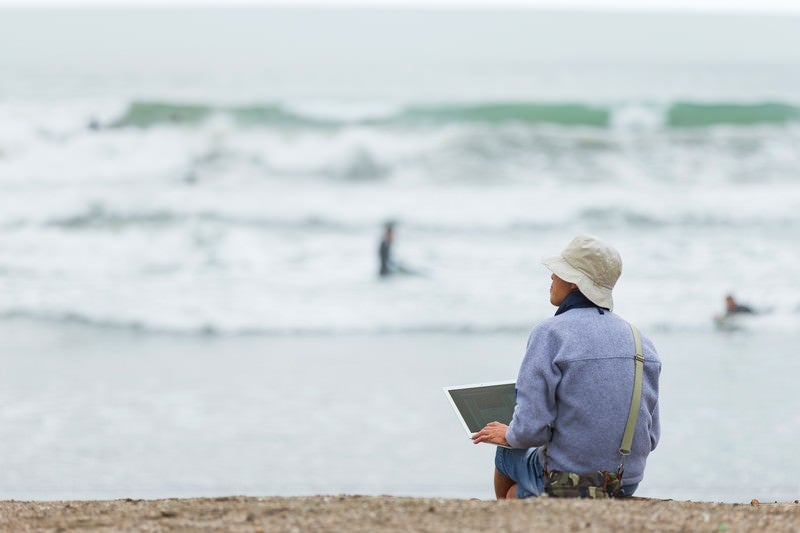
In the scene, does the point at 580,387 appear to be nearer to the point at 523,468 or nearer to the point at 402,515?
the point at 523,468

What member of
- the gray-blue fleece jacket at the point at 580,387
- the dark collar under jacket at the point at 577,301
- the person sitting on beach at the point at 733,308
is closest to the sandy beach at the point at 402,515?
the gray-blue fleece jacket at the point at 580,387

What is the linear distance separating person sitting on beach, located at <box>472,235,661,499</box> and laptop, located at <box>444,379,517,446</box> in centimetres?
18

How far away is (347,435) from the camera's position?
7.10 metres

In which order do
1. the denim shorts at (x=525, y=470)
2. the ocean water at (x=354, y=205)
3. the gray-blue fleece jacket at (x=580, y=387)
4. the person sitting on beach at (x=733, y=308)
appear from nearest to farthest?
the gray-blue fleece jacket at (x=580, y=387) → the denim shorts at (x=525, y=470) → the ocean water at (x=354, y=205) → the person sitting on beach at (x=733, y=308)

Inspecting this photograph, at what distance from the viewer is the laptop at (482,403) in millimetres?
3389

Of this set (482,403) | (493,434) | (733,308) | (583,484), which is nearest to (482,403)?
(482,403)

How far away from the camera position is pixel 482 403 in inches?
136

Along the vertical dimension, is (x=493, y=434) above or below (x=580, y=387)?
below

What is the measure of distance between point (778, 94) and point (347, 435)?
27363 millimetres

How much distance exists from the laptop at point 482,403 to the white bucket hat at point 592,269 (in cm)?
49

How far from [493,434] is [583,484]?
1.03 ft

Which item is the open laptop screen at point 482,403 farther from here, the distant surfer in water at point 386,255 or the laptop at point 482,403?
the distant surfer in water at point 386,255

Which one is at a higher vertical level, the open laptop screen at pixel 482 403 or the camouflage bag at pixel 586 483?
the open laptop screen at pixel 482 403

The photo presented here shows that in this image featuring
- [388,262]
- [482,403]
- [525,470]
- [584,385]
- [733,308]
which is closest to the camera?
[584,385]
